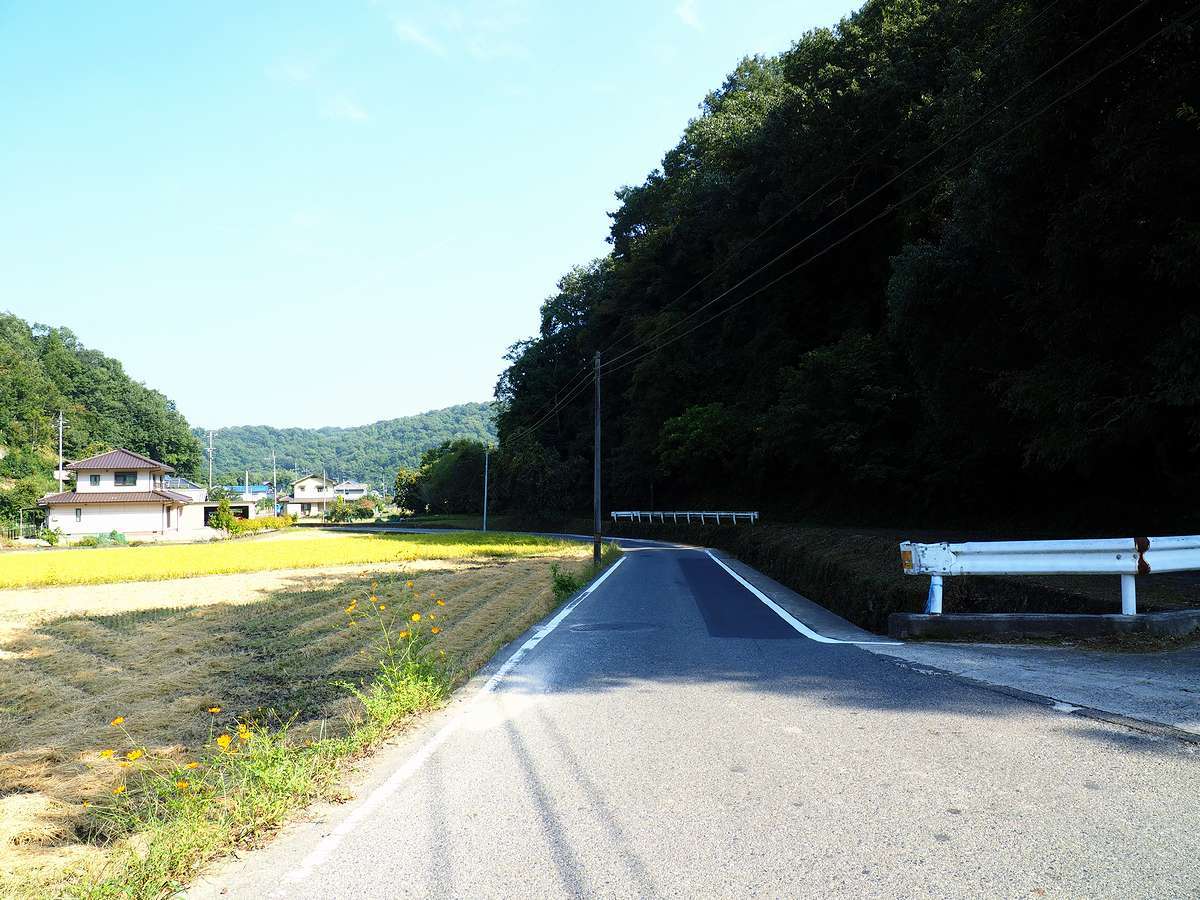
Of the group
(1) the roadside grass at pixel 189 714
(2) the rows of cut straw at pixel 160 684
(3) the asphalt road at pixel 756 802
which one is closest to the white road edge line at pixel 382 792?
(3) the asphalt road at pixel 756 802

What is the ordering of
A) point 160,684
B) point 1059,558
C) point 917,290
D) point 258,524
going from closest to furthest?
1. point 1059,558
2. point 160,684
3. point 917,290
4. point 258,524

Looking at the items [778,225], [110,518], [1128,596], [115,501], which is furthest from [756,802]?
[110,518]

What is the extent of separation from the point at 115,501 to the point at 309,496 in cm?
7149

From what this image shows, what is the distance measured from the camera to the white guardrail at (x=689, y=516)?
125 ft

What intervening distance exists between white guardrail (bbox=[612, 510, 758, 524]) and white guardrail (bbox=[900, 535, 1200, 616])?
2811 centimetres

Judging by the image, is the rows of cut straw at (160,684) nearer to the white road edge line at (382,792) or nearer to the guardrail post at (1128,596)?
the white road edge line at (382,792)

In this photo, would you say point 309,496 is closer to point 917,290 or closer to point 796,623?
point 917,290

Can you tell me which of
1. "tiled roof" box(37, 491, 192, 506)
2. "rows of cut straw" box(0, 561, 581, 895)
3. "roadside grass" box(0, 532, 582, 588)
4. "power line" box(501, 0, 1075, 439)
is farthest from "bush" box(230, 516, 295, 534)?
"rows of cut straw" box(0, 561, 581, 895)

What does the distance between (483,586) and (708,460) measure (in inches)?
1131

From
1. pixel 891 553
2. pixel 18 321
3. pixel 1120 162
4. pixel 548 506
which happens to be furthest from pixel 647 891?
pixel 18 321

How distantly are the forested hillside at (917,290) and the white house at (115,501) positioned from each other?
1027 inches

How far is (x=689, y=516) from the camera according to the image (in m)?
43.3

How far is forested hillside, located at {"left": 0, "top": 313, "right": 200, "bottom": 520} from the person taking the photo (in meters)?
67.4

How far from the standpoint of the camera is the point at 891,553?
41.3 ft
